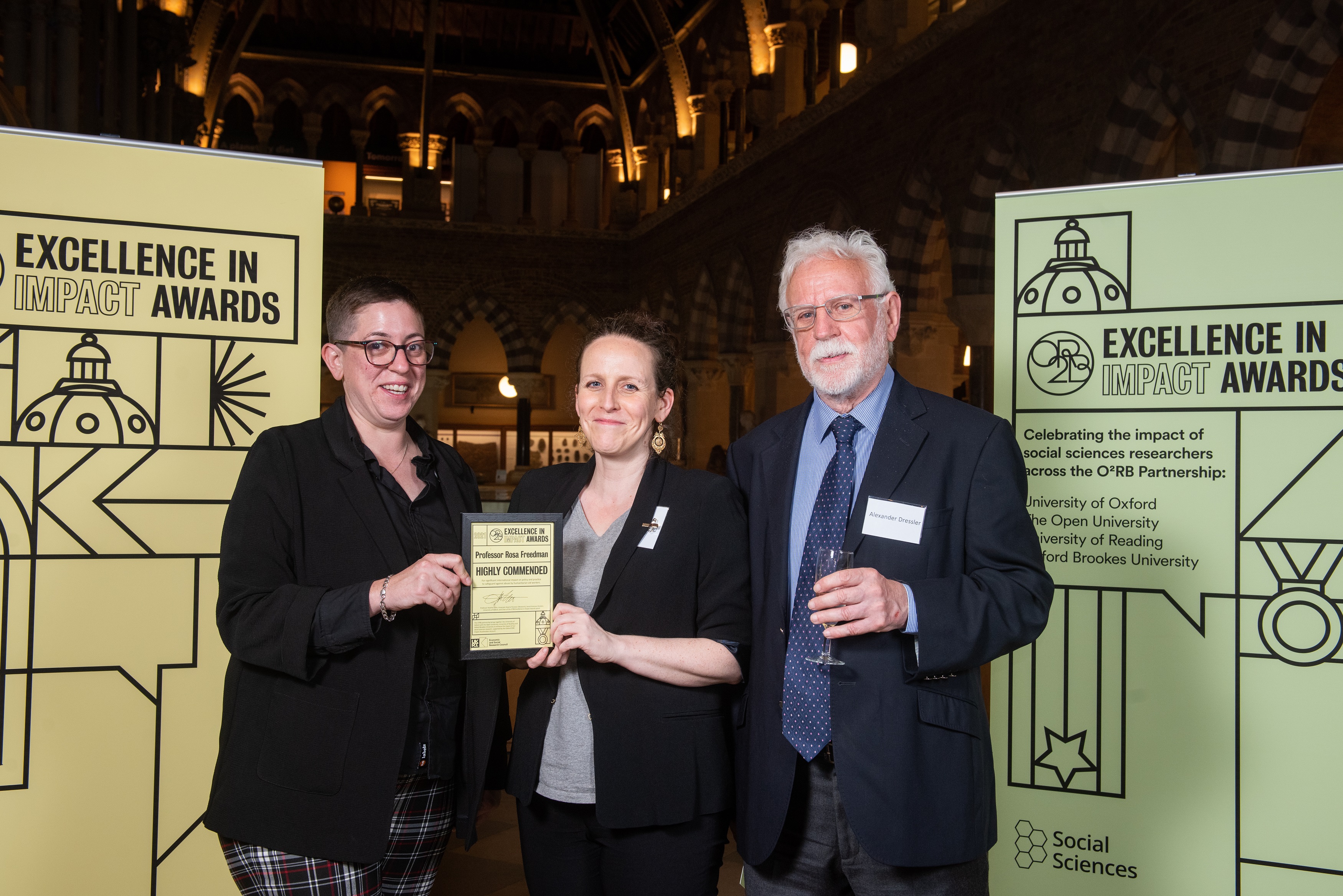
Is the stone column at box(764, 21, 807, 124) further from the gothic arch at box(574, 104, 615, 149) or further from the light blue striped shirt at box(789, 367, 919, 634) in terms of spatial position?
the light blue striped shirt at box(789, 367, 919, 634)

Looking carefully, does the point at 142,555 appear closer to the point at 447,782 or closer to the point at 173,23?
the point at 447,782

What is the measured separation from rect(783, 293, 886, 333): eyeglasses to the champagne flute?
1.59 ft

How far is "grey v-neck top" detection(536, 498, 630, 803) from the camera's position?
6.38 ft

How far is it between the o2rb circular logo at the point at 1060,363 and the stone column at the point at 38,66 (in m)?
6.78

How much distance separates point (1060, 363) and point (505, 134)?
2063cm

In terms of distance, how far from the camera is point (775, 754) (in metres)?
1.94

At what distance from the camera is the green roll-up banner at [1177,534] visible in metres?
2.56

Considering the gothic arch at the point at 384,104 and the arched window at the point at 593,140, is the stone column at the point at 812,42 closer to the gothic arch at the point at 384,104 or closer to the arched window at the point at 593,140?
the arched window at the point at 593,140

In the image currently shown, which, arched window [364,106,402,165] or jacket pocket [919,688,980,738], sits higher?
arched window [364,106,402,165]

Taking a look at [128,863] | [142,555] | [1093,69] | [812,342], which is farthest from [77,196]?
[1093,69]

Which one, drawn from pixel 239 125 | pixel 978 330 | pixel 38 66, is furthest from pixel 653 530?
pixel 239 125

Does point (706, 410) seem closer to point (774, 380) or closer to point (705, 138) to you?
point (774, 380)

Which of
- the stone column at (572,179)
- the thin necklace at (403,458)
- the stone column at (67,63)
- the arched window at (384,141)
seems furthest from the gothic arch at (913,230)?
the arched window at (384,141)
